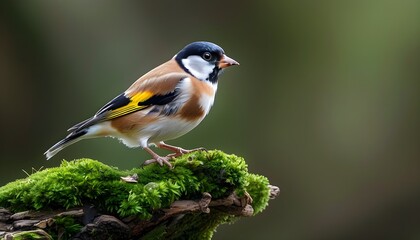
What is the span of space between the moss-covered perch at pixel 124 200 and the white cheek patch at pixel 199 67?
73cm

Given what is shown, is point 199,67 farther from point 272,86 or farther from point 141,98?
point 272,86

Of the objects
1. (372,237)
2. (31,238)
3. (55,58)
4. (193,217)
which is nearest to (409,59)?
(372,237)

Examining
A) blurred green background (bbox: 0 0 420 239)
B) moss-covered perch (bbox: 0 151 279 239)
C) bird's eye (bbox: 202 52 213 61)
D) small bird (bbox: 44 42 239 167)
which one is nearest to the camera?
moss-covered perch (bbox: 0 151 279 239)

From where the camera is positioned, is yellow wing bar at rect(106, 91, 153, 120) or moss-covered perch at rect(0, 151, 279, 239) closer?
moss-covered perch at rect(0, 151, 279, 239)

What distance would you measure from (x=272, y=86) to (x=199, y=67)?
15.9 feet

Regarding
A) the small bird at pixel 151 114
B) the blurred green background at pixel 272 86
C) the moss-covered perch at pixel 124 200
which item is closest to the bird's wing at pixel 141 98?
the small bird at pixel 151 114

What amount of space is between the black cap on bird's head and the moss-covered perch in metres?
0.74

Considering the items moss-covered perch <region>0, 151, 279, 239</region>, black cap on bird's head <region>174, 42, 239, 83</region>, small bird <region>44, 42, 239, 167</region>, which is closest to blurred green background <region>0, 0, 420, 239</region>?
black cap on bird's head <region>174, 42, 239, 83</region>

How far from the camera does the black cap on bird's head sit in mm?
4398

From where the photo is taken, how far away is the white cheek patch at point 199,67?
441 cm

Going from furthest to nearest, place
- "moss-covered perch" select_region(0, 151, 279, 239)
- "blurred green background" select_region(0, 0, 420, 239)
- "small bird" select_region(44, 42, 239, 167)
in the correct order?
"blurred green background" select_region(0, 0, 420, 239) < "small bird" select_region(44, 42, 239, 167) < "moss-covered perch" select_region(0, 151, 279, 239)

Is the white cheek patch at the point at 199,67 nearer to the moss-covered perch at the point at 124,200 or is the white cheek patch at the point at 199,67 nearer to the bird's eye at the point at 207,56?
the bird's eye at the point at 207,56

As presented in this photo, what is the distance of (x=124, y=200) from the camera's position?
3.32m

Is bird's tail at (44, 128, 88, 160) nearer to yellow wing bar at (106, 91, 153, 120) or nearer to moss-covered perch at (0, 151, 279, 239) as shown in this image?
yellow wing bar at (106, 91, 153, 120)
